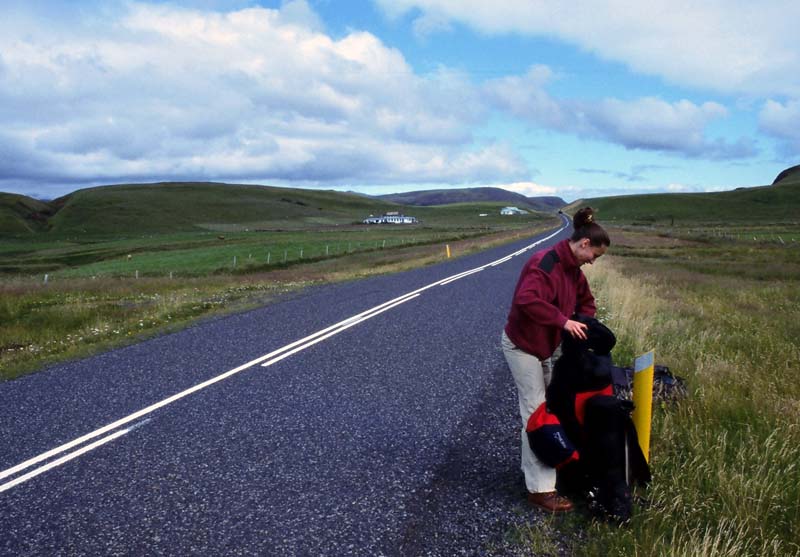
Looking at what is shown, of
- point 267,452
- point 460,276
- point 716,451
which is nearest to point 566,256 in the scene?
point 716,451

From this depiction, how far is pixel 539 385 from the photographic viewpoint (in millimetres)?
4559

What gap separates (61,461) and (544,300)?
4.45 meters

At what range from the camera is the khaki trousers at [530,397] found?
4422mm

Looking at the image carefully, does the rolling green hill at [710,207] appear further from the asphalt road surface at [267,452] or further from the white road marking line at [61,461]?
the white road marking line at [61,461]

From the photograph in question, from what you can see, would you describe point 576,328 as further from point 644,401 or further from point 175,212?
point 175,212

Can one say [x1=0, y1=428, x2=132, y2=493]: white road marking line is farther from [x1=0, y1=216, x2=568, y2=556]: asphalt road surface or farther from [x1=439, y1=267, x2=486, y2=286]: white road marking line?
[x1=439, y1=267, x2=486, y2=286]: white road marking line

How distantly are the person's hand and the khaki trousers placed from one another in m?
0.48

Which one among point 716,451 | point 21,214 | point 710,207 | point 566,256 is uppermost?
point 21,214

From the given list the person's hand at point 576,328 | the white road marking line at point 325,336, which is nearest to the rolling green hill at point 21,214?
the white road marking line at point 325,336

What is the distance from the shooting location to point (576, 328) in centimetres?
415

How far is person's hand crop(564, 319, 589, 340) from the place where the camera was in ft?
13.6

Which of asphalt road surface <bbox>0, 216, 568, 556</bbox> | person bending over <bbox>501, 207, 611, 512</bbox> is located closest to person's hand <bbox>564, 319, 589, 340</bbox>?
person bending over <bbox>501, 207, 611, 512</bbox>

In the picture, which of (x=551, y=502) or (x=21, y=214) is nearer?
(x=551, y=502)

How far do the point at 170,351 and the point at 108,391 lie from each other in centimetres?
244
